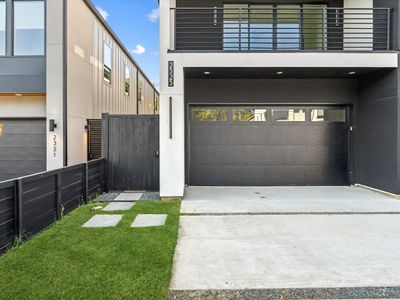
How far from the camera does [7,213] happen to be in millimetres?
3768

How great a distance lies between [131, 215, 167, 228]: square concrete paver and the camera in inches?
190

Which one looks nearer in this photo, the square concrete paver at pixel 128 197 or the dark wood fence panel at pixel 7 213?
the dark wood fence panel at pixel 7 213

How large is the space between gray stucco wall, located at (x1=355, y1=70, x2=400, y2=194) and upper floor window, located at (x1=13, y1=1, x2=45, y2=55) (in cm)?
922

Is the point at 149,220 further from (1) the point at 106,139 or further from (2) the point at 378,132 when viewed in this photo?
(2) the point at 378,132

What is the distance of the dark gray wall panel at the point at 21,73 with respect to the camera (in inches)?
328

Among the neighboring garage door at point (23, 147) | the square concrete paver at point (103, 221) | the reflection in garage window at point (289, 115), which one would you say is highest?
the reflection in garage window at point (289, 115)

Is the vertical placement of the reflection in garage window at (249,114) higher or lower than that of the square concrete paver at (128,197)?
higher

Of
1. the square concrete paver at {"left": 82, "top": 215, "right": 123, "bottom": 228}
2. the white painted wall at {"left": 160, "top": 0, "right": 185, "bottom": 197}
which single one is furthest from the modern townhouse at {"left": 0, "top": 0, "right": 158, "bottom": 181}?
the square concrete paver at {"left": 82, "top": 215, "right": 123, "bottom": 228}

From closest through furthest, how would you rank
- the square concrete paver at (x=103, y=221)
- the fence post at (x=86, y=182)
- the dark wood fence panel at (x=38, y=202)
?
the dark wood fence panel at (x=38, y=202)
the square concrete paver at (x=103, y=221)
the fence post at (x=86, y=182)

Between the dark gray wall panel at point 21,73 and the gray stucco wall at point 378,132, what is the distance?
29.8 ft

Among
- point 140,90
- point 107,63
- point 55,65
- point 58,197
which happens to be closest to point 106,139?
point 55,65

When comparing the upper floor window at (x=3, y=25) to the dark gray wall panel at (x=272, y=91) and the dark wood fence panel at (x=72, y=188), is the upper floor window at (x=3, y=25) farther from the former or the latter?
the dark gray wall panel at (x=272, y=91)

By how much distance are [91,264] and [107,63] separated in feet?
34.0

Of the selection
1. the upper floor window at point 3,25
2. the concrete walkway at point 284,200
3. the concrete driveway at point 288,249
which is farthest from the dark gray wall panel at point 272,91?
the upper floor window at point 3,25
